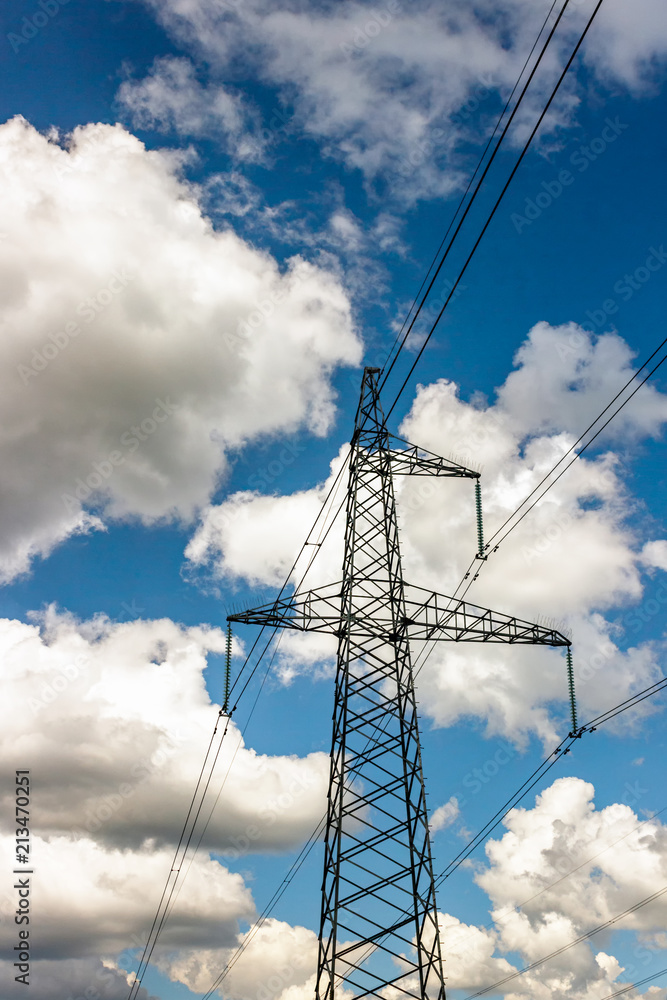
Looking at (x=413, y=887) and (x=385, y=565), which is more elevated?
(x=385, y=565)

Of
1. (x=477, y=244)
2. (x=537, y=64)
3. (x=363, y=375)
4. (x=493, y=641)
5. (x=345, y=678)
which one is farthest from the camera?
(x=363, y=375)

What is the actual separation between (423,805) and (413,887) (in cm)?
244

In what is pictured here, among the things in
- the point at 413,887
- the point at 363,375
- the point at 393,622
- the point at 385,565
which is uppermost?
the point at 363,375

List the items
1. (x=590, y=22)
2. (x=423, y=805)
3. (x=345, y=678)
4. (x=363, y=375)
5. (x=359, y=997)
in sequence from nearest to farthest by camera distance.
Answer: (x=590, y=22), (x=359, y=997), (x=423, y=805), (x=345, y=678), (x=363, y=375)

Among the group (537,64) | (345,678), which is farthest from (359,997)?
(537,64)

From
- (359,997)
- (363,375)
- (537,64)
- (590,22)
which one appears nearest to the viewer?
(590,22)

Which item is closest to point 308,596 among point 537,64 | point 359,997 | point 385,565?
point 385,565

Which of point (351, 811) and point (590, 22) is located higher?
point (590, 22)

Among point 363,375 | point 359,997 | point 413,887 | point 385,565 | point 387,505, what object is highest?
point 363,375

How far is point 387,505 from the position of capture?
109 feet

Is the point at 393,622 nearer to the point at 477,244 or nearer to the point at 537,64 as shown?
the point at 477,244

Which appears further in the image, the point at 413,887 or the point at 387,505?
the point at 387,505

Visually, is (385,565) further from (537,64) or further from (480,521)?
(537,64)

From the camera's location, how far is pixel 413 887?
88.1 ft
